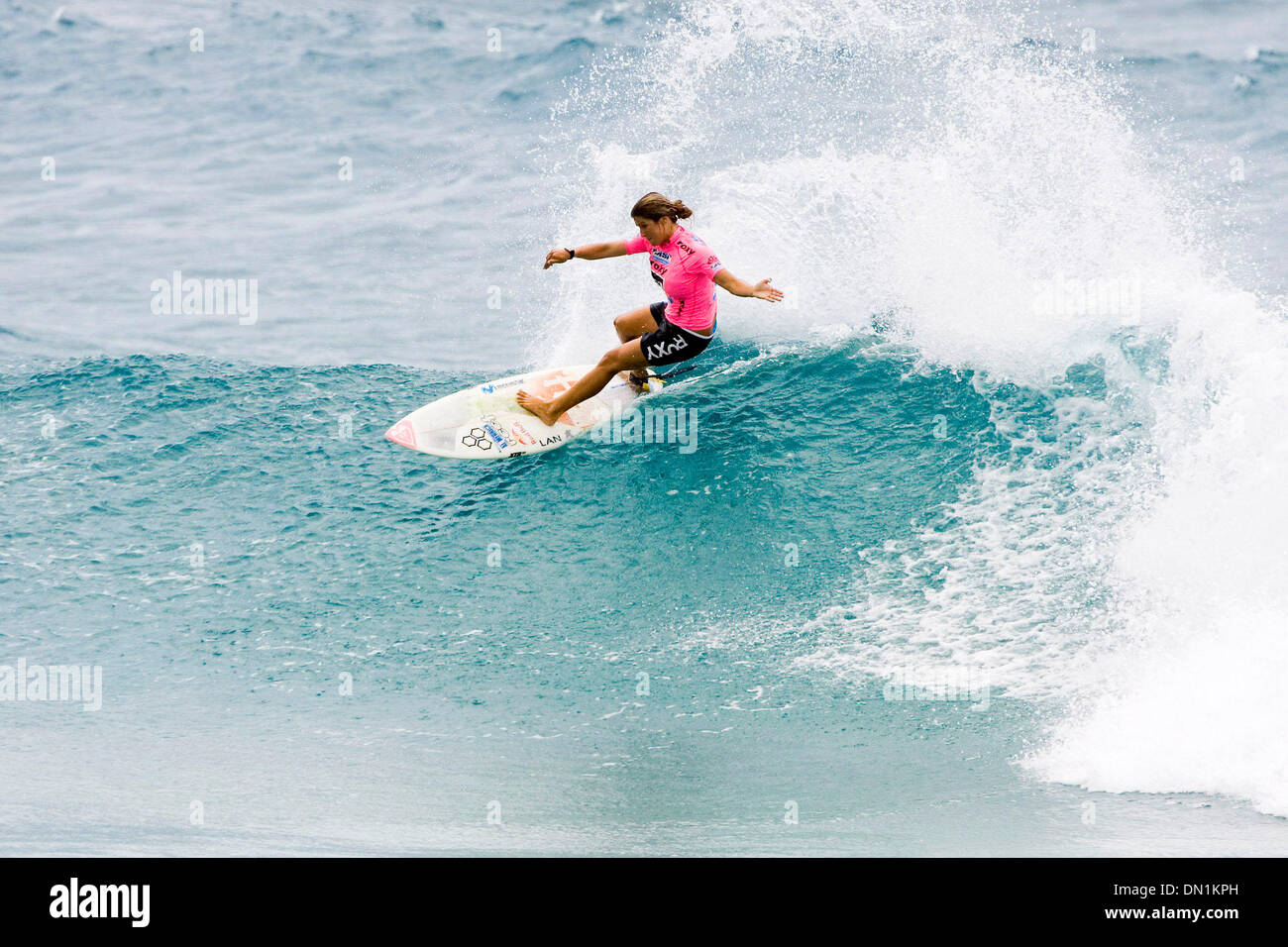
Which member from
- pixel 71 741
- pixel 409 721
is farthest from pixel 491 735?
pixel 71 741

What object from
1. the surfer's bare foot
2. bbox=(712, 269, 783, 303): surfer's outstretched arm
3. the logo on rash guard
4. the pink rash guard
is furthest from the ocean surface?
bbox=(712, 269, 783, 303): surfer's outstretched arm

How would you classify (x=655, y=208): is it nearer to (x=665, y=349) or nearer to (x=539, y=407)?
(x=665, y=349)

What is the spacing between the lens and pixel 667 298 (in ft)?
32.4

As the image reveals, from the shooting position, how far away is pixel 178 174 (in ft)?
63.9

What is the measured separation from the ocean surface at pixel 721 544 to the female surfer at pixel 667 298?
0.63 metres

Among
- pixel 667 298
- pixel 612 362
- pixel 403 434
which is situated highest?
pixel 667 298

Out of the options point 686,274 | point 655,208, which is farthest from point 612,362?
point 655,208

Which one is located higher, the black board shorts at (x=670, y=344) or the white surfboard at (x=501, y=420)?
the black board shorts at (x=670, y=344)

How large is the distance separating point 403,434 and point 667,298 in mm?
2458

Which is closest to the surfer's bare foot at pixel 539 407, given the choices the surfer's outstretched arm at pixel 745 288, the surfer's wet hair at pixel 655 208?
the surfer's outstretched arm at pixel 745 288

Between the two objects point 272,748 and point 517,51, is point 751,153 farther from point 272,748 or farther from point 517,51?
point 272,748

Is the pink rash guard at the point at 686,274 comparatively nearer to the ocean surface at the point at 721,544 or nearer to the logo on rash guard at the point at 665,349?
the logo on rash guard at the point at 665,349

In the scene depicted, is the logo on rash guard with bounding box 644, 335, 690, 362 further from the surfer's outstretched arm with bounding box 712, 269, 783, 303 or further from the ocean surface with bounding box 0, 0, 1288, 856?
the ocean surface with bounding box 0, 0, 1288, 856

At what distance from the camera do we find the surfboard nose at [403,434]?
1034cm
